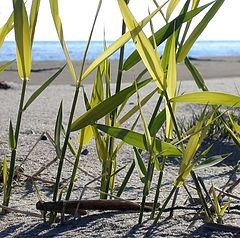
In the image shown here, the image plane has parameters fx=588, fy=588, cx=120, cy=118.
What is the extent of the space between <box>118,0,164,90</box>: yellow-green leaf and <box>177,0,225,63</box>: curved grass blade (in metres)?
0.12

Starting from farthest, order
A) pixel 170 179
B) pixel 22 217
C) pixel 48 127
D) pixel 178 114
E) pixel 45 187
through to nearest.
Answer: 1. pixel 178 114
2. pixel 48 127
3. pixel 170 179
4. pixel 45 187
5. pixel 22 217

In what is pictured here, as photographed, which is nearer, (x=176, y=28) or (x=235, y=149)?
(x=176, y=28)

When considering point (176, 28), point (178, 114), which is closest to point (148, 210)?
point (176, 28)

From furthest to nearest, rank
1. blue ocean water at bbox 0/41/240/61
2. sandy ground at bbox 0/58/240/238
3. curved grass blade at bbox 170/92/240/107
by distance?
blue ocean water at bbox 0/41/240/61 < sandy ground at bbox 0/58/240/238 < curved grass blade at bbox 170/92/240/107

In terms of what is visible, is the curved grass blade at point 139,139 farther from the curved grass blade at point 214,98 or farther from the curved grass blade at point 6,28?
the curved grass blade at point 6,28

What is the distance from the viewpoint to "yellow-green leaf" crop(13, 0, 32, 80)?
0.95m

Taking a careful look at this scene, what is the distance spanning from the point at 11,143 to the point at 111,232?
0.25 metres

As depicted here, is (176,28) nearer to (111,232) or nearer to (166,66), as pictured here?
(166,66)

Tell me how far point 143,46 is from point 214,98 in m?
0.14

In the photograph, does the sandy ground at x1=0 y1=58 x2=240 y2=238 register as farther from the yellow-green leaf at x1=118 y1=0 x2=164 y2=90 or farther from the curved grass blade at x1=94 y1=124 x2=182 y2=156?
the yellow-green leaf at x1=118 y1=0 x2=164 y2=90

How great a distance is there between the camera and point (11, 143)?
3.54 ft

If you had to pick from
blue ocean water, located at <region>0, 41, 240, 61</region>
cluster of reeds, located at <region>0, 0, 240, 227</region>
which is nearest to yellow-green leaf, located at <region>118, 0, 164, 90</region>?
cluster of reeds, located at <region>0, 0, 240, 227</region>

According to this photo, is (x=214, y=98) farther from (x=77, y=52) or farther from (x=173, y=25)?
(x=77, y=52)

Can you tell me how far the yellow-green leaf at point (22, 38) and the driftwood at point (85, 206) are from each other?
0.23 meters
